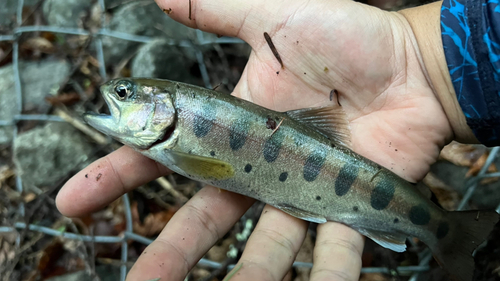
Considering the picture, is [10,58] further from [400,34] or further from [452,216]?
[452,216]

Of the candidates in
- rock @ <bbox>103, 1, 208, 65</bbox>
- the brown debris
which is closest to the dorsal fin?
rock @ <bbox>103, 1, 208, 65</bbox>

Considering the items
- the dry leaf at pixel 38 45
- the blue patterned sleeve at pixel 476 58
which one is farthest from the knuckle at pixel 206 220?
the dry leaf at pixel 38 45

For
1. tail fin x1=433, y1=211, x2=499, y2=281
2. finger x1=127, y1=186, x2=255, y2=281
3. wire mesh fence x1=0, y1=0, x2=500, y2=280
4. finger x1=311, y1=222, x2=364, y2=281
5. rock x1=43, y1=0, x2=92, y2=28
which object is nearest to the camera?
finger x1=127, y1=186, x2=255, y2=281

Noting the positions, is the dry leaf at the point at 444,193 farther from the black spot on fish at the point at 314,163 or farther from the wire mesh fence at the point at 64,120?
the black spot on fish at the point at 314,163

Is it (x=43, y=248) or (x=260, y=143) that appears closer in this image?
(x=260, y=143)

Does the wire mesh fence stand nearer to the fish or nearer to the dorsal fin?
the fish

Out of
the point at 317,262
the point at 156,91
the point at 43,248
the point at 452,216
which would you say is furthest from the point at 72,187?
the point at 452,216
